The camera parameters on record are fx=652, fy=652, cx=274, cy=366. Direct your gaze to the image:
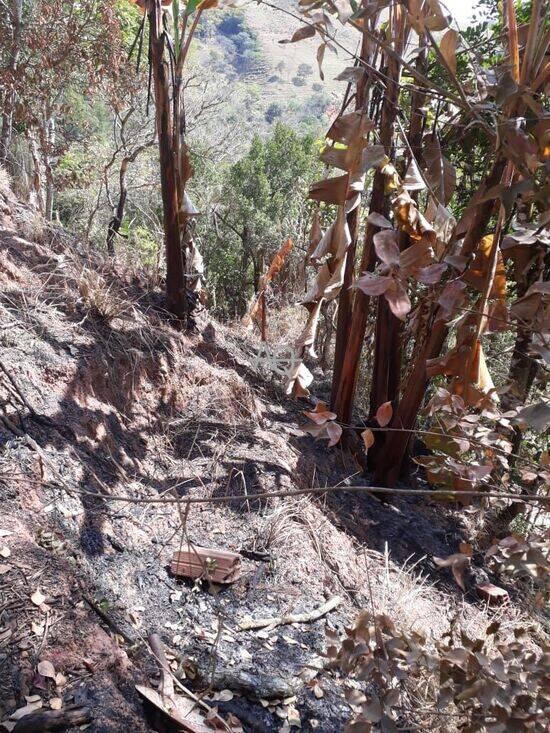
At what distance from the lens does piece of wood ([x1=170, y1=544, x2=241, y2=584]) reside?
2.47m

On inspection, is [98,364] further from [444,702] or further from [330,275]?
[444,702]

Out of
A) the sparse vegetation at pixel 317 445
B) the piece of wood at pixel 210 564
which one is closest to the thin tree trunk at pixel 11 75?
the sparse vegetation at pixel 317 445

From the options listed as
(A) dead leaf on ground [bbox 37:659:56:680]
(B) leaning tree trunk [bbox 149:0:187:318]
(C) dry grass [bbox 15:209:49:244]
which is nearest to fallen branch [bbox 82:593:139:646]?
(A) dead leaf on ground [bbox 37:659:56:680]

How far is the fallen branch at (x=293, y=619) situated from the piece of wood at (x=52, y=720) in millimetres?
800

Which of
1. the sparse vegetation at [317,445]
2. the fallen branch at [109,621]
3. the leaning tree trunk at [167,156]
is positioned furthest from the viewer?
the leaning tree trunk at [167,156]

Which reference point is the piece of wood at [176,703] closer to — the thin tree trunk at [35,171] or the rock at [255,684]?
the rock at [255,684]

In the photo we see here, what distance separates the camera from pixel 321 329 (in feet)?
19.0

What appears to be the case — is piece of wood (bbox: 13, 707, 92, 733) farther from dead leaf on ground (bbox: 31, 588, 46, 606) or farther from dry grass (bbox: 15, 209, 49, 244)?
dry grass (bbox: 15, 209, 49, 244)

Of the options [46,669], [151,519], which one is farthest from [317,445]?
A: [46,669]

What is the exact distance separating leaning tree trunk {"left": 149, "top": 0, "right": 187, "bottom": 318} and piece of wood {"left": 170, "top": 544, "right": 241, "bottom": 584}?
6.10 feet

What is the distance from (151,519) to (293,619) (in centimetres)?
73

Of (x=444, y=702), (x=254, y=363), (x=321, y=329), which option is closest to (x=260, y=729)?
(x=444, y=702)

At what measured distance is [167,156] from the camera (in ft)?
12.0

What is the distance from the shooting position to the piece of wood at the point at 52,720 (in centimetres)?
156
